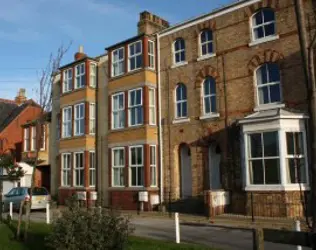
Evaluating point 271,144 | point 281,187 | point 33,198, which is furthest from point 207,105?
point 33,198

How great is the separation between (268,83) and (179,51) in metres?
6.41

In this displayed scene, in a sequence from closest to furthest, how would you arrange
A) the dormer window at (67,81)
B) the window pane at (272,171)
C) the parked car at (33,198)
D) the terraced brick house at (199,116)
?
the window pane at (272,171), the terraced brick house at (199,116), the parked car at (33,198), the dormer window at (67,81)

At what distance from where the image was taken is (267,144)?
1820 cm

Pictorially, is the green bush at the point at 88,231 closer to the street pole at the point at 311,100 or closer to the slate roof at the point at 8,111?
the street pole at the point at 311,100

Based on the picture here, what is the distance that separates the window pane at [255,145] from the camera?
18.4 m

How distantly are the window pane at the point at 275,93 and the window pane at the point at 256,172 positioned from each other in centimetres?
323

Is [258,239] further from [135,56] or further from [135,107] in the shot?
[135,56]

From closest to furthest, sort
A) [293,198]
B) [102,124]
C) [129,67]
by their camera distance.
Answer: [293,198], [129,67], [102,124]

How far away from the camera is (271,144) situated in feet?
59.3

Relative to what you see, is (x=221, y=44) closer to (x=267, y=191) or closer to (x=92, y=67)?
(x=267, y=191)

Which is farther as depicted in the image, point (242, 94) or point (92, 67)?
point (92, 67)

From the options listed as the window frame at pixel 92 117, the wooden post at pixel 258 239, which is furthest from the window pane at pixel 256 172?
the window frame at pixel 92 117

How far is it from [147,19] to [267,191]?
13.9 meters

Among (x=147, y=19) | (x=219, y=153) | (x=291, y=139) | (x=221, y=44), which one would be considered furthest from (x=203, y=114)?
(x=147, y=19)
